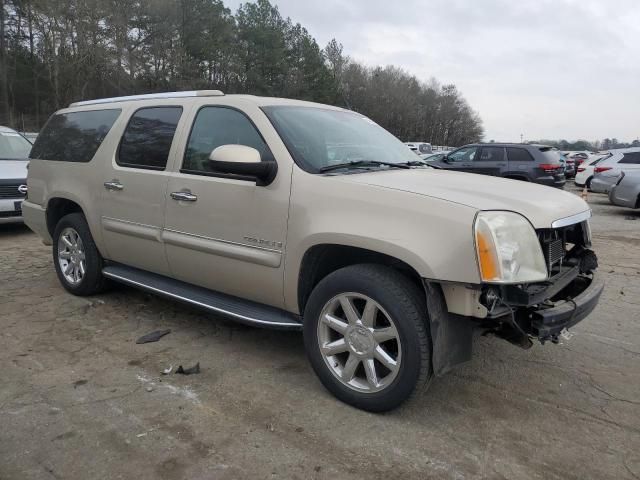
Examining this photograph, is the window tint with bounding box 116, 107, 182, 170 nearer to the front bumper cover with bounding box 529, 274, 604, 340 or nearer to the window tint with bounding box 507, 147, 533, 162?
the front bumper cover with bounding box 529, 274, 604, 340

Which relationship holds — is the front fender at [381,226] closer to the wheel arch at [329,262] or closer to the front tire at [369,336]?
the wheel arch at [329,262]

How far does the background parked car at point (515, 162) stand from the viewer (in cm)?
1329

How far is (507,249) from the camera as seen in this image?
101 inches

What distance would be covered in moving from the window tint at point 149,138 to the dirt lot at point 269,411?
4.42ft

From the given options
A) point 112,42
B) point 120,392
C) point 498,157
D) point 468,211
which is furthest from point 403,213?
point 112,42

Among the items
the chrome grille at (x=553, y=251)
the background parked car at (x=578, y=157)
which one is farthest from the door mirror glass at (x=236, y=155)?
the background parked car at (x=578, y=157)

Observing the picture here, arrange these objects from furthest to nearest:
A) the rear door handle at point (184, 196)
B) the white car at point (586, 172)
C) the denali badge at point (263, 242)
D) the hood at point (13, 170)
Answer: the white car at point (586, 172)
the hood at point (13, 170)
the rear door handle at point (184, 196)
the denali badge at point (263, 242)

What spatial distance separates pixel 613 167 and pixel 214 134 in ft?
46.9

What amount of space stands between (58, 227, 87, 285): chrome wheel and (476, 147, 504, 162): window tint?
1148 centimetres

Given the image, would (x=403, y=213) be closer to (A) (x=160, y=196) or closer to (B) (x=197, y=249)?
(B) (x=197, y=249)

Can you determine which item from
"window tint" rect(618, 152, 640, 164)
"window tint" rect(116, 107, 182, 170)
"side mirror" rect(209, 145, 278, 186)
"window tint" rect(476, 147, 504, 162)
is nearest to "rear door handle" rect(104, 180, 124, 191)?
"window tint" rect(116, 107, 182, 170)

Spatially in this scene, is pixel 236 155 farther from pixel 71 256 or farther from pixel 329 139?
pixel 71 256

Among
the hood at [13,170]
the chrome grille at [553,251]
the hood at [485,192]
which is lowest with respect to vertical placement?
the hood at [13,170]

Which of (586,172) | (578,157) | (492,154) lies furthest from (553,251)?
(578,157)
